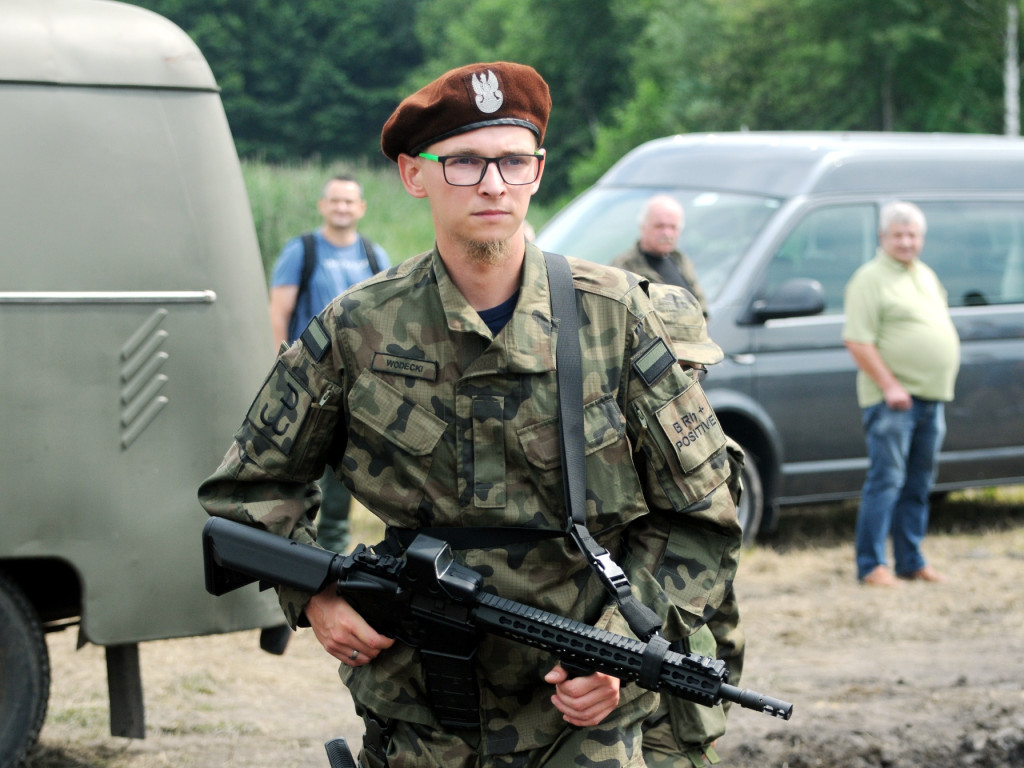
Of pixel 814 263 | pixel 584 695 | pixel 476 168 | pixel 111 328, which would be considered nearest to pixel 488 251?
pixel 476 168

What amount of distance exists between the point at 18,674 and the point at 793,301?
442cm

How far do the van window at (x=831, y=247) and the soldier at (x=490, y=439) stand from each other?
→ 485cm

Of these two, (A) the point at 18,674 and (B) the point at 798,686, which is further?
(B) the point at 798,686

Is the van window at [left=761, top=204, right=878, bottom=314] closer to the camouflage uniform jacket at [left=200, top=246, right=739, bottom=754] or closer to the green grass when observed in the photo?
the camouflage uniform jacket at [left=200, top=246, right=739, bottom=754]

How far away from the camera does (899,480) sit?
6.97 metres

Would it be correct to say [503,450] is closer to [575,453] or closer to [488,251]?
[575,453]

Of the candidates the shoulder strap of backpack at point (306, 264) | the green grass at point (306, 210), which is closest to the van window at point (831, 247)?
the shoulder strap of backpack at point (306, 264)

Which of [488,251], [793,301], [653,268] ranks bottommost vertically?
[793,301]

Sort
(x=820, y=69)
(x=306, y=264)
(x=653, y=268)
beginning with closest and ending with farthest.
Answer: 1. (x=306, y=264)
2. (x=653, y=268)
3. (x=820, y=69)

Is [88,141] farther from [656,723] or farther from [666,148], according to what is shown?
[666,148]

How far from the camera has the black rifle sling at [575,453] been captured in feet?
7.74

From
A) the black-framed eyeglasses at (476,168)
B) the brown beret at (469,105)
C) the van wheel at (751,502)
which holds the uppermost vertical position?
the brown beret at (469,105)

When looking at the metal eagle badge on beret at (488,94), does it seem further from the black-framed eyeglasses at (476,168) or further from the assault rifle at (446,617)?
the assault rifle at (446,617)

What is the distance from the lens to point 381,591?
8.14 feet
